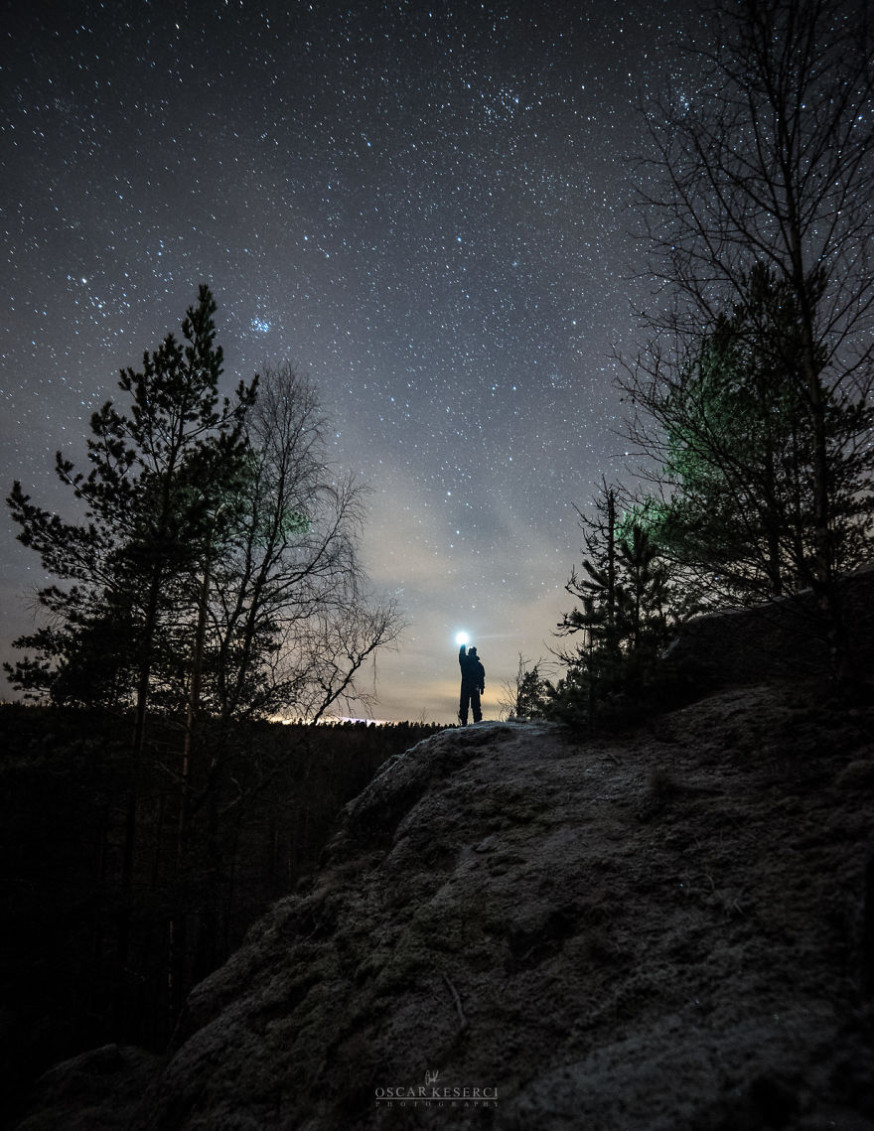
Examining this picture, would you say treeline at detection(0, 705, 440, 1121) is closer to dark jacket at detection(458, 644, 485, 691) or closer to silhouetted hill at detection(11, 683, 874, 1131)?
silhouetted hill at detection(11, 683, 874, 1131)

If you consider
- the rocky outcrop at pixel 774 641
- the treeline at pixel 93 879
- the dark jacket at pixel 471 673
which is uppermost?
the dark jacket at pixel 471 673

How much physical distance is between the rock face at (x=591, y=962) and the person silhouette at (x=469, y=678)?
10.5m

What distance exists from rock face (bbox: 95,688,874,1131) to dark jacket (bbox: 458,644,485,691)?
34.4 feet

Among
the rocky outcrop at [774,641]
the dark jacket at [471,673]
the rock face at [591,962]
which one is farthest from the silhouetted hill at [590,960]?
the dark jacket at [471,673]

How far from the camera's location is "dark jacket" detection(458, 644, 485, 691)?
14.7m

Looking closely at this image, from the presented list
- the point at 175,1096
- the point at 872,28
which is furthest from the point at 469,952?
the point at 872,28

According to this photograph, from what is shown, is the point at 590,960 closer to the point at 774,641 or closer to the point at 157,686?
the point at 774,641

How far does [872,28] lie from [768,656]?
4895 millimetres

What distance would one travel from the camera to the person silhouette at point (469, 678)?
48.3ft

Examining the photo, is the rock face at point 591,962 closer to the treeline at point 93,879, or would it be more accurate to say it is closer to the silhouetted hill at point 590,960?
the silhouetted hill at point 590,960

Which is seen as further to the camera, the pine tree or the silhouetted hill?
the pine tree

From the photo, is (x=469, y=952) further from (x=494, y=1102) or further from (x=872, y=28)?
(x=872, y=28)

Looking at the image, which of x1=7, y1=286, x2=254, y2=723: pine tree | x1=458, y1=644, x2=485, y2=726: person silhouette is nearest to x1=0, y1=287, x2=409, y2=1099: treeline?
x1=7, y1=286, x2=254, y2=723: pine tree

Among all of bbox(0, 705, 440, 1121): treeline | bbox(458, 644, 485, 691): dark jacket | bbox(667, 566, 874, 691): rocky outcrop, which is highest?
bbox(458, 644, 485, 691): dark jacket
